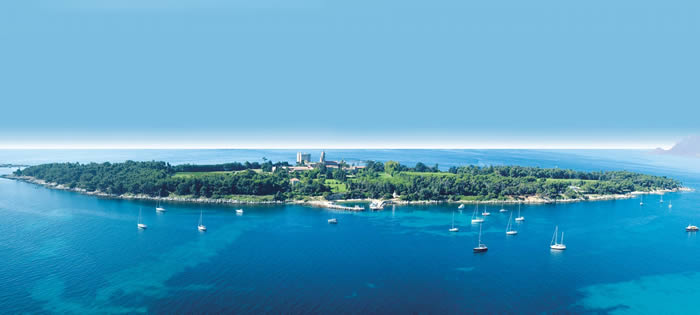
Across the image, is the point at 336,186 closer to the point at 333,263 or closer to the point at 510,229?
the point at 510,229

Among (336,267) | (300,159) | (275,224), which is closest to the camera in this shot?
(336,267)

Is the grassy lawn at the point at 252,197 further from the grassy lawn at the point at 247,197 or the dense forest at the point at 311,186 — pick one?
the dense forest at the point at 311,186

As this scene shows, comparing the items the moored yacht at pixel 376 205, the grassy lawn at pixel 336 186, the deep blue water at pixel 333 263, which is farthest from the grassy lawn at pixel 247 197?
the moored yacht at pixel 376 205

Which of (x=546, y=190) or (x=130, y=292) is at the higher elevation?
(x=546, y=190)

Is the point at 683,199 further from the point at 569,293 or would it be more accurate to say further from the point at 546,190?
the point at 569,293

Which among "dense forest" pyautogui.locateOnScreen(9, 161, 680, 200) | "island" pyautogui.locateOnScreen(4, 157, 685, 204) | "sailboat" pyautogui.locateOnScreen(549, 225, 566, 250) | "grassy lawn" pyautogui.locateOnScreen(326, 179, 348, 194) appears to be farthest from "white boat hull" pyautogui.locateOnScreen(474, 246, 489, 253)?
"grassy lawn" pyautogui.locateOnScreen(326, 179, 348, 194)

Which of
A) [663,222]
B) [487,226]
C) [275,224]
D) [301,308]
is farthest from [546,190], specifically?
[301,308]

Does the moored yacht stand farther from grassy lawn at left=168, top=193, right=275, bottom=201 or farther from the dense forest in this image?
grassy lawn at left=168, top=193, right=275, bottom=201
